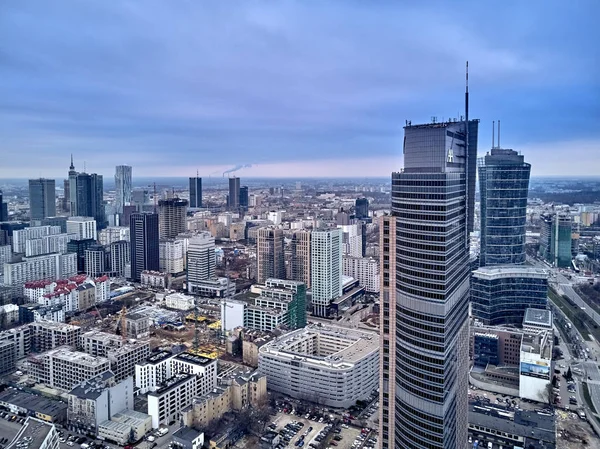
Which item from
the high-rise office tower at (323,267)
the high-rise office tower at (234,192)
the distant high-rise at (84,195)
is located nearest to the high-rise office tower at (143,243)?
the high-rise office tower at (323,267)

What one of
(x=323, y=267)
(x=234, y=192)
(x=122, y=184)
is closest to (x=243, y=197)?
(x=234, y=192)

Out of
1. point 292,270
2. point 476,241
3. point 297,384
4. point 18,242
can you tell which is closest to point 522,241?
point 476,241

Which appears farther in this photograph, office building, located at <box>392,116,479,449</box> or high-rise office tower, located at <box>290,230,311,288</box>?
high-rise office tower, located at <box>290,230,311,288</box>

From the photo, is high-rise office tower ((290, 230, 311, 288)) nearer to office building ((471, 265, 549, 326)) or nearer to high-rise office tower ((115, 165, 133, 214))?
office building ((471, 265, 549, 326))

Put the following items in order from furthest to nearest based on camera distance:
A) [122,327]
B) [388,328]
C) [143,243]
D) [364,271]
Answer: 1. [143,243]
2. [364,271]
3. [122,327]
4. [388,328]

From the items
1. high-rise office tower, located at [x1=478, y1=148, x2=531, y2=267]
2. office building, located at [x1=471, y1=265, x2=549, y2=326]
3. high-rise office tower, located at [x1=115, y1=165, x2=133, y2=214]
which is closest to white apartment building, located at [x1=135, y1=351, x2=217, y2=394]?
office building, located at [x1=471, y1=265, x2=549, y2=326]

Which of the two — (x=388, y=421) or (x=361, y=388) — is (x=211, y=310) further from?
(x=388, y=421)

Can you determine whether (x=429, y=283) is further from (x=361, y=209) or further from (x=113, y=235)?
(x=361, y=209)
